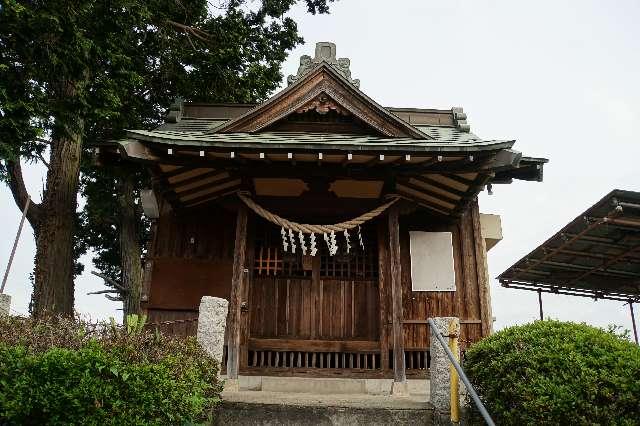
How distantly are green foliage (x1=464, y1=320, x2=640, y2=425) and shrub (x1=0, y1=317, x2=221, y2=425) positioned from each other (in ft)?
10.2

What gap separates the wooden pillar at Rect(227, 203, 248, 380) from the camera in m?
8.02

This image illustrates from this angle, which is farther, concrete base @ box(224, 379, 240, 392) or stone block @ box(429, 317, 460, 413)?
concrete base @ box(224, 379, 240, 392)

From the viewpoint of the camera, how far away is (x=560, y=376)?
5.08m

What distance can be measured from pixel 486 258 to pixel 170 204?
631cm

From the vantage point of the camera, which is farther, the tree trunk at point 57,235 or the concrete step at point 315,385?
the tree trunk at point 57,235

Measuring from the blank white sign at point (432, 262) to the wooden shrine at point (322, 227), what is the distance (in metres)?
0.02

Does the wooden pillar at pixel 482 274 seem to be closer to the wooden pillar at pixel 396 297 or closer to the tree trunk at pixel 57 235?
the wooden pillar at pixel 396 297

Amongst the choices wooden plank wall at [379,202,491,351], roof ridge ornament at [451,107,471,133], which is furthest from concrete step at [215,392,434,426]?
roof ridge ornament at [451,107,471,133]

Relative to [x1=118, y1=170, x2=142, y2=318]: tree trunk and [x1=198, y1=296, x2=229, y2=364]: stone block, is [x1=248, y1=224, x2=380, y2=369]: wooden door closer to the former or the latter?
[x1=198, y1=296, x2=229, y2=364]: stone block

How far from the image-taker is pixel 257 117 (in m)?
9.80

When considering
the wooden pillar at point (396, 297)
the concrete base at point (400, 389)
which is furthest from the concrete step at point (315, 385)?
the concrete base at point (400, 389)

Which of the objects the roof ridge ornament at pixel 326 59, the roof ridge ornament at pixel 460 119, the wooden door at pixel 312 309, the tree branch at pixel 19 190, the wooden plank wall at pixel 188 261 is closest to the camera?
the wooden door at pixel 312 309

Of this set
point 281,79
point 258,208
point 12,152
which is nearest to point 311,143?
point 258,208

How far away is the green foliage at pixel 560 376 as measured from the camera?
4.77 meters
